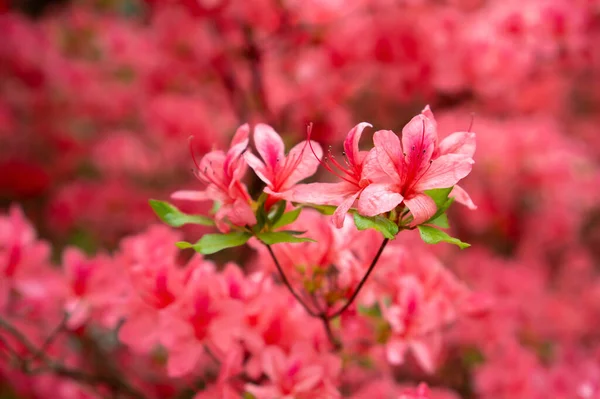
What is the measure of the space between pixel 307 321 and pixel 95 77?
6.74ft

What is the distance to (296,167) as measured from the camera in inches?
27.6

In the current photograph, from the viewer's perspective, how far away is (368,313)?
36.9 inches

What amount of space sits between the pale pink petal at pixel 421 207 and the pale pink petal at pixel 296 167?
0.42 feet

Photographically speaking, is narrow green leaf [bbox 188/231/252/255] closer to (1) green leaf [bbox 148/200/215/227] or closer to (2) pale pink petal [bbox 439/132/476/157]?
(1) green leaf [bbox 148/200/215/227]

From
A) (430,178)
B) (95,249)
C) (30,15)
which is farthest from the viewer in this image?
(30,15)

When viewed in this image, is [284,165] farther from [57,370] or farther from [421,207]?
[57,370]

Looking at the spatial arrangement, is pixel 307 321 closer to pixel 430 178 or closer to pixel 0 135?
pixel 430 178

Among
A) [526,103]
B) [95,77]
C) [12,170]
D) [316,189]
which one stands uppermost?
[316,189]

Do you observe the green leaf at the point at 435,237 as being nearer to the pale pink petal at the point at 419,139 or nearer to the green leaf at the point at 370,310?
the pale pink petal at the point at 419,139

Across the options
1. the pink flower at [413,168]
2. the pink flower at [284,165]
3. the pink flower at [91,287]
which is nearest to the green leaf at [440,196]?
the pink flower at [413,168]

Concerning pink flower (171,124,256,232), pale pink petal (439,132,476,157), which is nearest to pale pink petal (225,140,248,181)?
pink flower (171,124,256,232)

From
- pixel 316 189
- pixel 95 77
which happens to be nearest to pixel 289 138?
pixel 316 189

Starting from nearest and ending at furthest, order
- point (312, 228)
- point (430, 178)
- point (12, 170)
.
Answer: point (430, 178) → point (312, 228) → point (12, 170)

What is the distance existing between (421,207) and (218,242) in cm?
23
